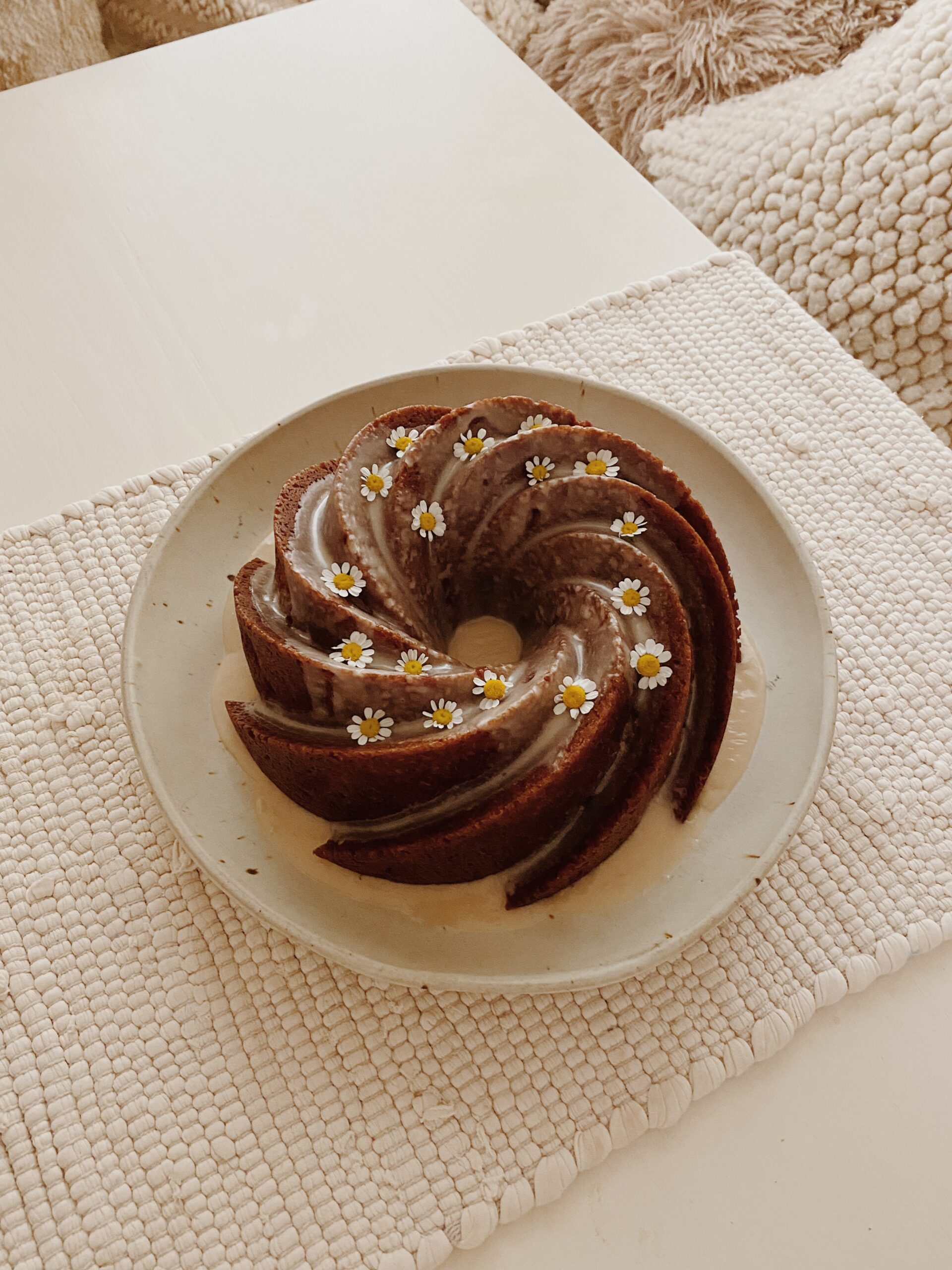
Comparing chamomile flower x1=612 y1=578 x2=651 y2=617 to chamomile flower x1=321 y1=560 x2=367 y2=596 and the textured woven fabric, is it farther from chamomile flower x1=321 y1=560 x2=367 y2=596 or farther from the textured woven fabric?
the textured woven fabric

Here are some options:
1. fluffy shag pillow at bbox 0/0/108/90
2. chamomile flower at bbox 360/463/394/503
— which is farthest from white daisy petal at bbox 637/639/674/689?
fluffy shag pillow at bbox 0/0/108/90

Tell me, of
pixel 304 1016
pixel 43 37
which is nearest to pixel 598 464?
pixel 304 1016

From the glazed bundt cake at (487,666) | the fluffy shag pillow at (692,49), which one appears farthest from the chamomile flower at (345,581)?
the fluffy shag pillow at (692,49)

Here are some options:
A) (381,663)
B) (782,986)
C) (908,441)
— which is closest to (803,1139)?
(782,986)

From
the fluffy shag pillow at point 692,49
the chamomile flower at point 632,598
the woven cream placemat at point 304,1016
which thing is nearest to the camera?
the woven cream placemat at point 304,1016

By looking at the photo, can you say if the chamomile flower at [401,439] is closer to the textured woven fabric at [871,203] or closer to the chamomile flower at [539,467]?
the chamomile flower at [539,467]

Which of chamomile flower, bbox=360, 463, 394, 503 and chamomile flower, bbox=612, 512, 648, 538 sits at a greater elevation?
chamomile flower, bbox=360, 463, 394, 503
